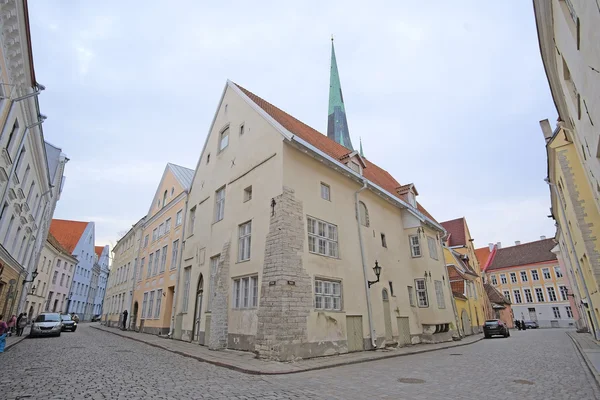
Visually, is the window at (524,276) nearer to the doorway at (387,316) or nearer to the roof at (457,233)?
the roof at (457,233)

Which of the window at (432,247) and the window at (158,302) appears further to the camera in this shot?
the window at (158,302)

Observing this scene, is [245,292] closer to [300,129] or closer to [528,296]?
[300,129]

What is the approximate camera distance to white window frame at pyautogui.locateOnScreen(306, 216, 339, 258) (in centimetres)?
1338

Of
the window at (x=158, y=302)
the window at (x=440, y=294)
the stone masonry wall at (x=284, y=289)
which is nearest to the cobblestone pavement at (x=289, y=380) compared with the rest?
the stone masonry wall at (x=284, y=289)

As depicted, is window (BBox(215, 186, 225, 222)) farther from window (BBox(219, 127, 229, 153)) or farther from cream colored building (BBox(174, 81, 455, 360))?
window (BBox(219, 127, 229, 153))

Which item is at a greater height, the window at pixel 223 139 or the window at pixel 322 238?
the window at pixel 223 139

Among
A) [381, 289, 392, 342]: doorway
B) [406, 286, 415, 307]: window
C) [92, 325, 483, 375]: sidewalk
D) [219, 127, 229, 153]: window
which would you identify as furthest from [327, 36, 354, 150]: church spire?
[92, 325, 483, 375]: sidewalk

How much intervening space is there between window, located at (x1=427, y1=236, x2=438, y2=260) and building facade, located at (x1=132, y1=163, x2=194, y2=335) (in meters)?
17.1

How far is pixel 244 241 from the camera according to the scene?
14211mm

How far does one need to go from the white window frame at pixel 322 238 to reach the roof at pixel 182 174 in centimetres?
1351

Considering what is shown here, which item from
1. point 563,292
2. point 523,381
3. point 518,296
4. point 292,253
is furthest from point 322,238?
point 518,296

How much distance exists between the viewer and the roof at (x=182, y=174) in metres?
24.7

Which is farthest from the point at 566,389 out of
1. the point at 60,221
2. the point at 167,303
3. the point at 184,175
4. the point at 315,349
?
the point at 60,221

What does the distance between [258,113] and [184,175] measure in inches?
530
